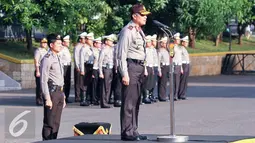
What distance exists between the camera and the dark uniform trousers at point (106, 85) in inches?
816

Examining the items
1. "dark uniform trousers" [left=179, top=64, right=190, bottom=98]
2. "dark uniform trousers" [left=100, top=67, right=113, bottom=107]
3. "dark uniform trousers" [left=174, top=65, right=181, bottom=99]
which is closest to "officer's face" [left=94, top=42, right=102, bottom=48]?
"dark uniform trousers" [left=100, top=67, right=113, bottom=107]

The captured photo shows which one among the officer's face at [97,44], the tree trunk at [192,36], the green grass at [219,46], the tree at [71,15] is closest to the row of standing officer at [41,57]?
the officer's face at [97,44]

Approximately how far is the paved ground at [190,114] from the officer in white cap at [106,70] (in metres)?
0.34

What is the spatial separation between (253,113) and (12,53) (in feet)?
41.7

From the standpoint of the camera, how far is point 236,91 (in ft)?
87.0

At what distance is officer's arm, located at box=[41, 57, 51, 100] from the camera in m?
12.3

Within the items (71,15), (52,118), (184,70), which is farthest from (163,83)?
(52,118)

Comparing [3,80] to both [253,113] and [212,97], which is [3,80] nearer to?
[212,97]

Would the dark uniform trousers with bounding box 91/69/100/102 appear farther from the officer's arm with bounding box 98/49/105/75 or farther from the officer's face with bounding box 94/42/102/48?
the officer's face with bounding box 94/42/102/48

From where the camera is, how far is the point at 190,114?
61.7ft

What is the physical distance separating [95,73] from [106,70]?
0.58 meters

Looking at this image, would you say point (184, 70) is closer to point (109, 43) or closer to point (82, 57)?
point (109, 43)

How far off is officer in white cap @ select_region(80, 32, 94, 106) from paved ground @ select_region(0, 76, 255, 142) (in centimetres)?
47

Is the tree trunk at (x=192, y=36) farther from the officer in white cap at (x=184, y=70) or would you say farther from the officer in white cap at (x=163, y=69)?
the officer in white cap at (x=163, y=69)
